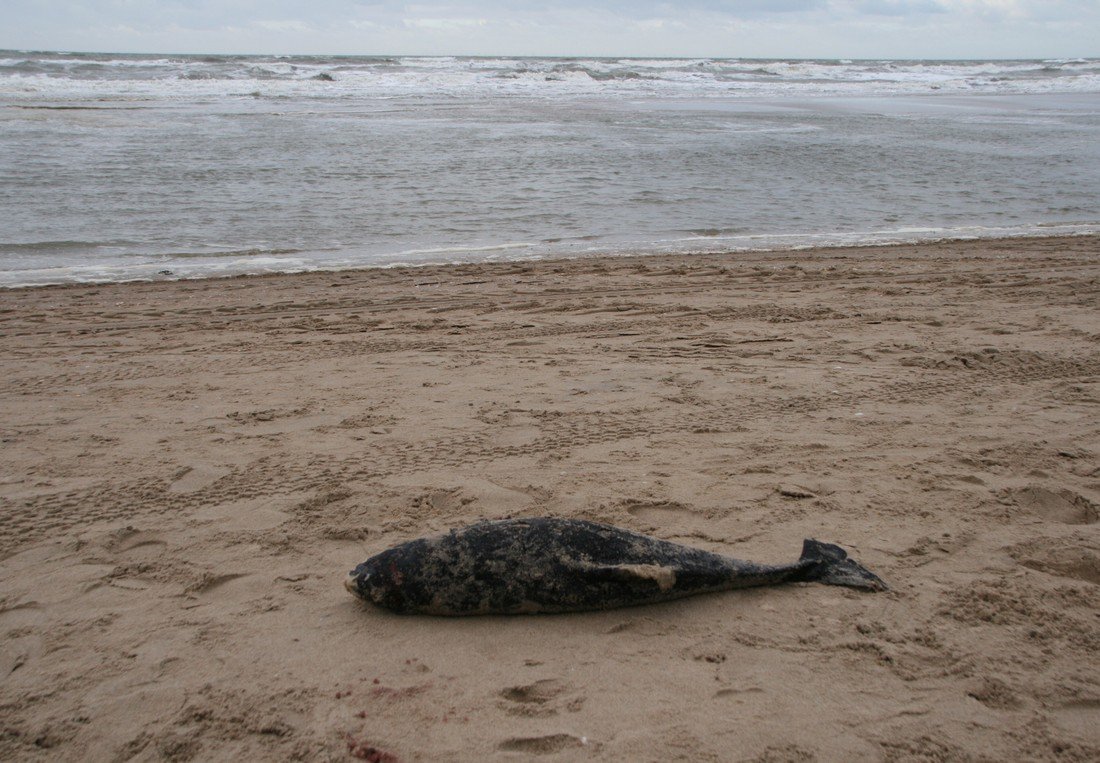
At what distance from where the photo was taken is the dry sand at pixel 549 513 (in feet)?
7.94

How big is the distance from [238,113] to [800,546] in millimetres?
23371

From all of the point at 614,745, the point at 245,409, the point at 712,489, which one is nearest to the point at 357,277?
the point at 245,409

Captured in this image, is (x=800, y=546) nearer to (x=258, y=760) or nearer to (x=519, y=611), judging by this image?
(x=519, y=611)

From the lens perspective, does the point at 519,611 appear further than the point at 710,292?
No

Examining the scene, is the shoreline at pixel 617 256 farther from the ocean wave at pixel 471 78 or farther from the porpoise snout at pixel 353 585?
the ocean wave at pixel 471 78

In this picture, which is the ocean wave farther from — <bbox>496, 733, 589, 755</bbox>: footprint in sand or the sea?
<bbox>496, 733, 589, 755</bbox>: footprint in sand

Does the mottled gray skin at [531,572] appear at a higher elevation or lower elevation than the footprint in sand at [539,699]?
higher

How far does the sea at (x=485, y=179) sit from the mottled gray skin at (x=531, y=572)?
230 inches

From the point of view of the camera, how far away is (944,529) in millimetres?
3416

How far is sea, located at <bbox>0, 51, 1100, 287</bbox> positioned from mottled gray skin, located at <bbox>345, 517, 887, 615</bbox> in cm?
584

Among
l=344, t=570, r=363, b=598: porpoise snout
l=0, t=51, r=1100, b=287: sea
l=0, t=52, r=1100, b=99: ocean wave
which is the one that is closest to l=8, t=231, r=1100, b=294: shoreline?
l=0, t=51, r=1100, b=287: sea

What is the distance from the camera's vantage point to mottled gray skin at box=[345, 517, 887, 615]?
283 centimetres

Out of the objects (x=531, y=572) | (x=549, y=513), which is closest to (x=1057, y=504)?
(x=549, y=513)

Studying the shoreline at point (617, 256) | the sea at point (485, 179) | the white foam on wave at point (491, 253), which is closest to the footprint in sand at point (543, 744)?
the shoreline at point (617, 256)
